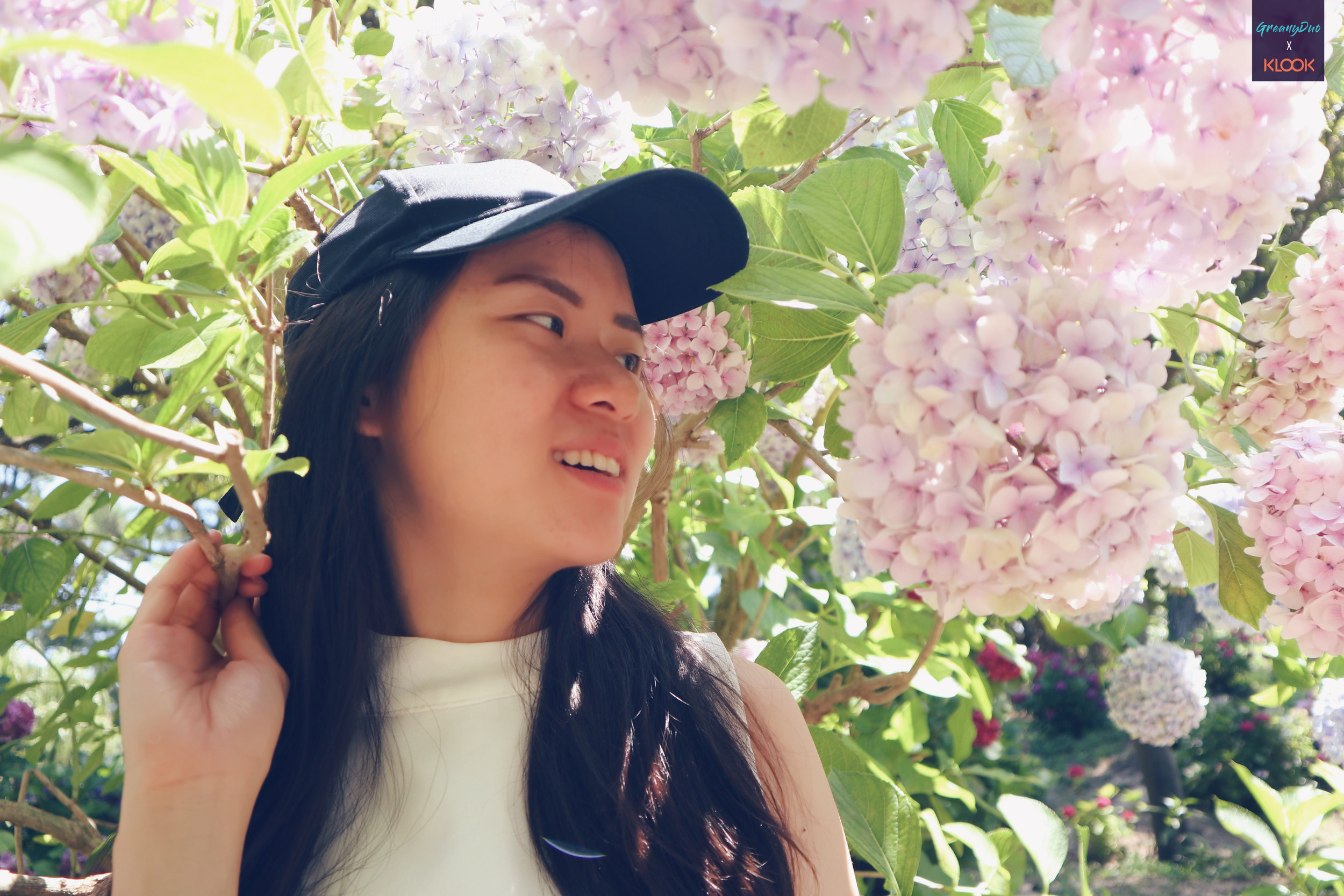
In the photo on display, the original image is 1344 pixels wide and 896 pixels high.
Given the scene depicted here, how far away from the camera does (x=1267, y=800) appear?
187 cm

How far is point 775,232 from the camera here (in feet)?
3.39

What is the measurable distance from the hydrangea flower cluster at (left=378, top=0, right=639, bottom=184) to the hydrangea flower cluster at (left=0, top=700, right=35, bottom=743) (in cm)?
327

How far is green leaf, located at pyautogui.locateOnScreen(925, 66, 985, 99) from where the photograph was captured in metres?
0.99

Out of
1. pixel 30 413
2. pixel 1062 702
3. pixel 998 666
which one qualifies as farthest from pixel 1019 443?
pixel 1062 702

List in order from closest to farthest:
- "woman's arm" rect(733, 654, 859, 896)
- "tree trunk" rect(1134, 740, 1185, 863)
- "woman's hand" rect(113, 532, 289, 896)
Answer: "woman's hand" rect(113, 532, 289, 896), "woman's arm" rect(733, 654, 859, 896), "tree trunk" rect(1134, 740, 1185, 863)

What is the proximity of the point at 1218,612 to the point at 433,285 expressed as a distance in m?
2.01

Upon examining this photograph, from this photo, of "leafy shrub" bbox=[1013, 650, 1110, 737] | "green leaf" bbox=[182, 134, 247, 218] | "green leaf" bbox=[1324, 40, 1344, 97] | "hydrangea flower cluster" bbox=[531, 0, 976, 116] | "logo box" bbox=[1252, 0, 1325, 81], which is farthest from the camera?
"leafy shrub" bbox=[1013, 650, 1110, 737]

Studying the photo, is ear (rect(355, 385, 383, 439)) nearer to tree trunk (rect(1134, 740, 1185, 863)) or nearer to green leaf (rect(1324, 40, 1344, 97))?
green leaf (rect(1324, 40, 1344, 97))

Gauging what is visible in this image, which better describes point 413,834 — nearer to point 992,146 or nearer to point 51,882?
point 51,882

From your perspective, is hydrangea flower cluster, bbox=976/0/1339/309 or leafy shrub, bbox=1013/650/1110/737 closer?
hydrangea flower cluster, bbox=976/0/1339/309

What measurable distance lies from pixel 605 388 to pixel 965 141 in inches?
18.1

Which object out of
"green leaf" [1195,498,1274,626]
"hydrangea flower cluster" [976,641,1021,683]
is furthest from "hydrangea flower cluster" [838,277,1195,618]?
"hydrangea flower cluster" [976,641,1021,683]

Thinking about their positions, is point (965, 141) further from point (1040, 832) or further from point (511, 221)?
point (1040, 832)

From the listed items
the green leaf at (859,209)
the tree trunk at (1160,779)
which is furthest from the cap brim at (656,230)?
the tree trunk at (1160,779)
